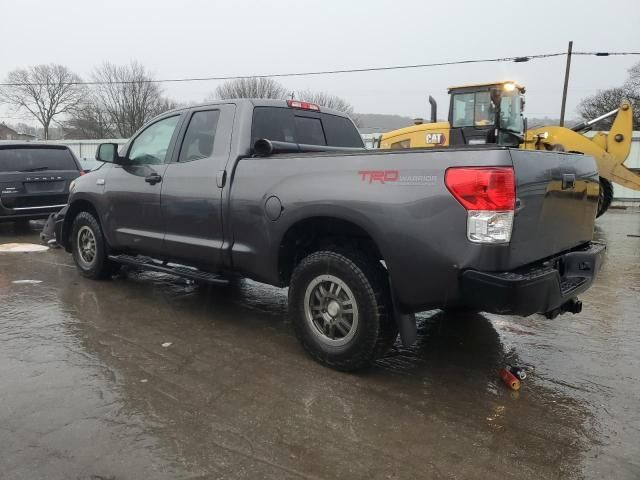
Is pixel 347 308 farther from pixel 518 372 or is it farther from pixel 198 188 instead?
pixel 198 188

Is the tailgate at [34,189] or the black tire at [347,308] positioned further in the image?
the tailgate at [34,189]

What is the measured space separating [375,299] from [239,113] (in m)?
2.08

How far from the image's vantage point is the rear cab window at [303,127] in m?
4.41

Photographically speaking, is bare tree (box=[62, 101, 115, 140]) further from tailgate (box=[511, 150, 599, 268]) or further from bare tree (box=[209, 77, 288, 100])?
tailgate (box=[511, 150, 599, 268])

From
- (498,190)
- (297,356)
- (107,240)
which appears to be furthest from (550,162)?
(107,240)

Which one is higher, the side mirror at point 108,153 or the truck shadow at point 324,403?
the side mirror at point 108,153

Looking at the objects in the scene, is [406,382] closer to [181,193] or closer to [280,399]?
[280,399]

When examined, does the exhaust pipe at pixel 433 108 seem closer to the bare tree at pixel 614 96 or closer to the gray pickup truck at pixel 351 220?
the gray pickup truck at pixel 351 220

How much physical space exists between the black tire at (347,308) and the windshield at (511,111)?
28.1 ft

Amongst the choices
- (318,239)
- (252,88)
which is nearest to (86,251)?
(318,239)

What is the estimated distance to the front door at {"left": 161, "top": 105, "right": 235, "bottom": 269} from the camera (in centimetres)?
428

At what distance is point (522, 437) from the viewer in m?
2.81

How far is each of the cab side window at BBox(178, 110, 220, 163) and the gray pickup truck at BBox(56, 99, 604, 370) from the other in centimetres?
2

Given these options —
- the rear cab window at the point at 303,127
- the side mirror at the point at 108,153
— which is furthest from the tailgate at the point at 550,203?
the side mirror at the point at 108,153
